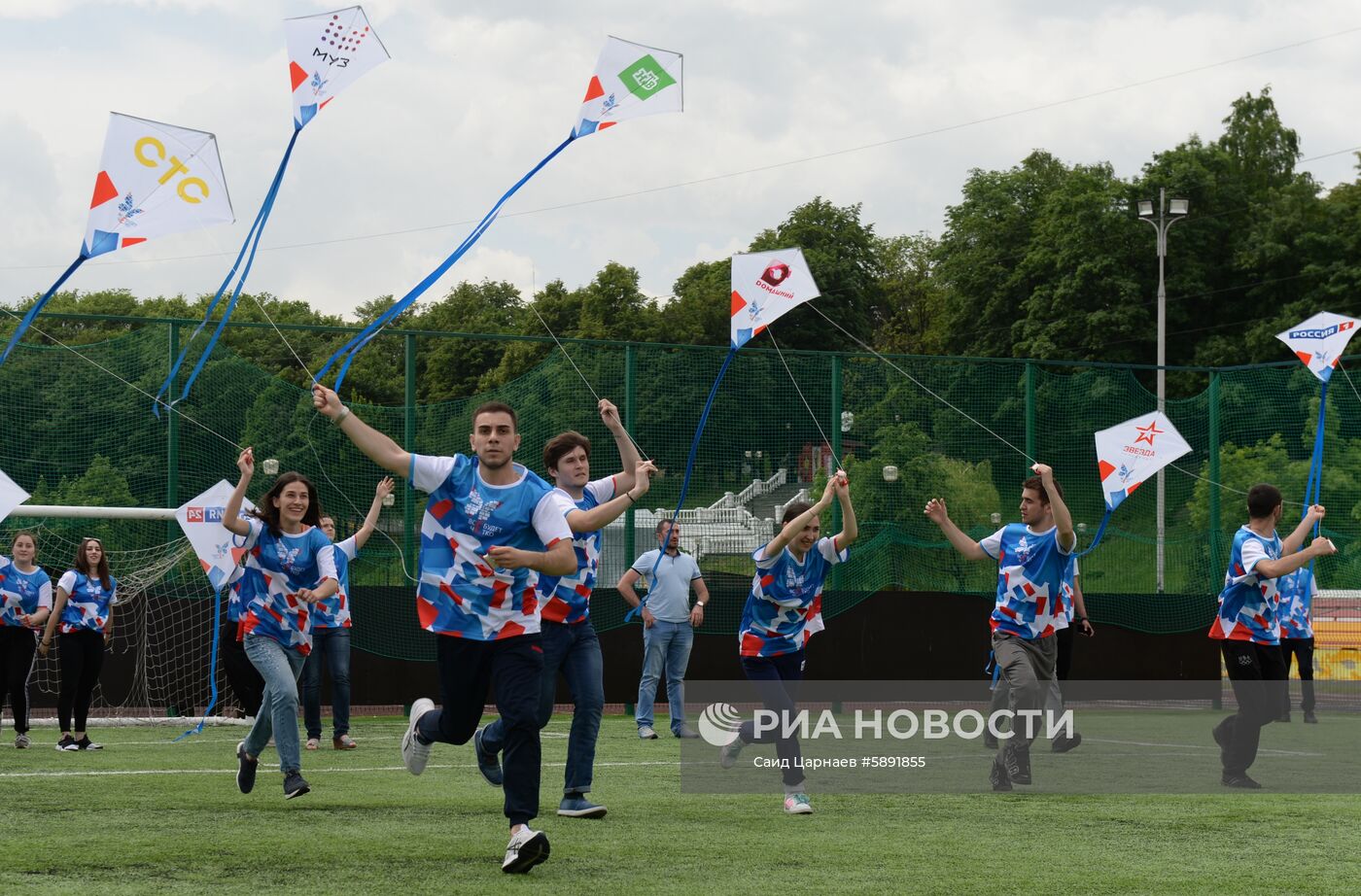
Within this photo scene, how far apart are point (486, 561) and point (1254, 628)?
544cm

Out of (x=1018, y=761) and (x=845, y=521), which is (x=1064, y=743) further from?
(x=845, y=521)

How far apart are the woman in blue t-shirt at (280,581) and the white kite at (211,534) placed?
188 inches

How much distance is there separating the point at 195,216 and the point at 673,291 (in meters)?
49.3

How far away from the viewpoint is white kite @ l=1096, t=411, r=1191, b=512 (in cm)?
1653

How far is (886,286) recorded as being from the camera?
6544 cm

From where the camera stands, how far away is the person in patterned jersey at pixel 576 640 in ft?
25.6

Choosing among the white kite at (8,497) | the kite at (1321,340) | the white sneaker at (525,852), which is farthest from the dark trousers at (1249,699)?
the white kite at (8,497)

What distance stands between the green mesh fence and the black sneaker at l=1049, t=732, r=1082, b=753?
5856 mm

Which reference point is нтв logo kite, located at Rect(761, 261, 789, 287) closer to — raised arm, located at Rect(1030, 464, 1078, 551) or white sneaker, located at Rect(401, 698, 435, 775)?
raised arm, located at Rect(1030, 464, 1078, 551)

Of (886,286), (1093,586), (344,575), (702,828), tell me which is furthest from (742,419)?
(886,286)

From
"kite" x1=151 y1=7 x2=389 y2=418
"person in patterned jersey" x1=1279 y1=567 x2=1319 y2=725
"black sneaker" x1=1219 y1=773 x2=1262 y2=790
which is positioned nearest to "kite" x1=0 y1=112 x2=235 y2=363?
"kite" x1=151 y1=7 x2=389 y2=418

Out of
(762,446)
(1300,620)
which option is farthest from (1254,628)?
(762,446)

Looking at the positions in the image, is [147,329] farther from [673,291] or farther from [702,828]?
[673,291]

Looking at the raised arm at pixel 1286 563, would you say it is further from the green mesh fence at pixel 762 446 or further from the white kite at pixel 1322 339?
the green mesh fence at pixel 762 446
